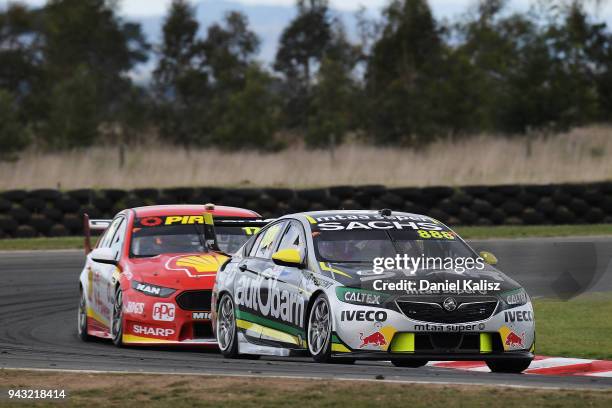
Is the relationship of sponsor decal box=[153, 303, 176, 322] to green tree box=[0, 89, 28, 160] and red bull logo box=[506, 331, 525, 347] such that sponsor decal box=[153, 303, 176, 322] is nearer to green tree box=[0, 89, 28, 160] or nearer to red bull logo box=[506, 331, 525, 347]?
red bull logo box=[506, 331, 525, 347]

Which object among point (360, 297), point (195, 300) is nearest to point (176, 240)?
point (195, 300)

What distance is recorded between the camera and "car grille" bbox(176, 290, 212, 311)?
12711 millimetres

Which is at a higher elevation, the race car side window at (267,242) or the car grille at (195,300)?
the race car side window at (267,242)

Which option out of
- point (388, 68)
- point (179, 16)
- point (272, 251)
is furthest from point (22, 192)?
point (179, 16)

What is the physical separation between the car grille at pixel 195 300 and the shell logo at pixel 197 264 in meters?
0.20

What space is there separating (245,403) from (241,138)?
4037cm

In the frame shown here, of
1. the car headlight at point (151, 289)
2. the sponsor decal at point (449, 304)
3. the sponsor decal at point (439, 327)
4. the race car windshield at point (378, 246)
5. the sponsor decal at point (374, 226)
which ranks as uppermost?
the sponsor decal at point (374, 226)

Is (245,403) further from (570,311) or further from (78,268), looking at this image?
(78,268)

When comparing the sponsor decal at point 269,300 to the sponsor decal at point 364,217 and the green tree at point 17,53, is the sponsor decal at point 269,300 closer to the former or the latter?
the sponsor decal at point 364,217

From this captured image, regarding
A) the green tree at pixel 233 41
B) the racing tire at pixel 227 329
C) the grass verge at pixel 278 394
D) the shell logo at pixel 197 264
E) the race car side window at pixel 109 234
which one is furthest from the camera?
the green tree at pixel 233 41

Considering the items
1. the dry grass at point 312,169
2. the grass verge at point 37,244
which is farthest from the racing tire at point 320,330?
the dry grass at point 312,169

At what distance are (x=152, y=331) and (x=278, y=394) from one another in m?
4.50

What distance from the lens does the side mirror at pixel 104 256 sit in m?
13.8

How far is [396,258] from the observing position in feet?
35.0
